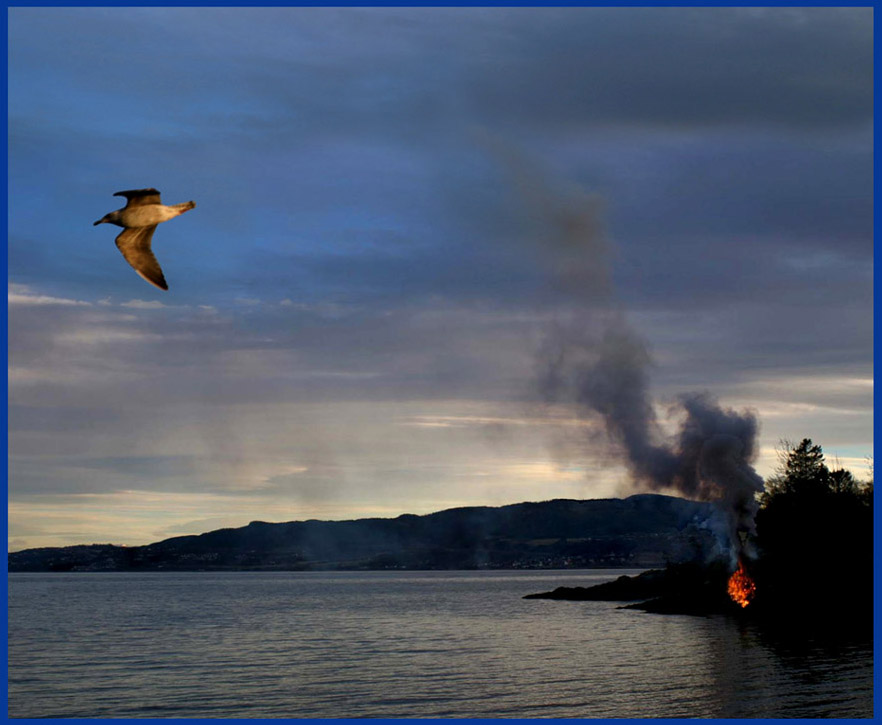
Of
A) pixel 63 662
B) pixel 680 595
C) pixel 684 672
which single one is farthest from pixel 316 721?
pixel 680 595

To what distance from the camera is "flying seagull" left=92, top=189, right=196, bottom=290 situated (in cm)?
2505

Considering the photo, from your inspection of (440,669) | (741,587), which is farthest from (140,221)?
(741,587)

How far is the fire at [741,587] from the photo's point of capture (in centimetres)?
11111

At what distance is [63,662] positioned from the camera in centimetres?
8750

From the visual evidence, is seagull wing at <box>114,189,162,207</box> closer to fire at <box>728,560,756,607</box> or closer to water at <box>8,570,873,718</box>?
water at <box>8,570,873,718</box>

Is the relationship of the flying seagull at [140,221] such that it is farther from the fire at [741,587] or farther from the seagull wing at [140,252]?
the fire at [741,587]

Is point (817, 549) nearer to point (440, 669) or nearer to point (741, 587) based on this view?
point (741, 587)

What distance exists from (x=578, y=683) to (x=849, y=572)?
146 ft

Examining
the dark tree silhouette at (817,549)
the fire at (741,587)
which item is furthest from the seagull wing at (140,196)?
the fire at (741,587)

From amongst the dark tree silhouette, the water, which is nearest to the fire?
the dark tree silhouette

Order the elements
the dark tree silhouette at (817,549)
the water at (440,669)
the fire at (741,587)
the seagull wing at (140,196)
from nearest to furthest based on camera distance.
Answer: the seagull wing at (140,196) < the water at (440,669) < the dark tree silhouette at (817,549) < the fire at (741,587)

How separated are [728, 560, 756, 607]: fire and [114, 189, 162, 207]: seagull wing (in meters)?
99.6

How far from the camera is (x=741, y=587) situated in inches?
4437

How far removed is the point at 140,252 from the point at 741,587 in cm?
10106
